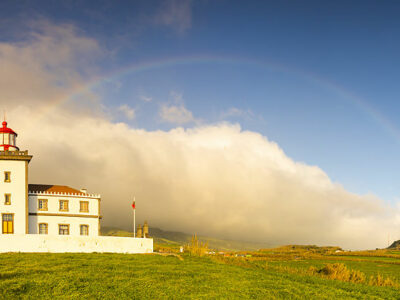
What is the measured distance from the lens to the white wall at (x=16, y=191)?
147ft

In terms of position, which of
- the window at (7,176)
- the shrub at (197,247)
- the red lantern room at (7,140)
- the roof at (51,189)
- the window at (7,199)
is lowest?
the shrub at (197,247)

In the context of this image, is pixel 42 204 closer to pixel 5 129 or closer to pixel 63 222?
pixel 63 222

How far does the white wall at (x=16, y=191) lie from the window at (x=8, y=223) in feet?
1.16

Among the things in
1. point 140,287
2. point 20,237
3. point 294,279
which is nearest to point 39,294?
point 140,287

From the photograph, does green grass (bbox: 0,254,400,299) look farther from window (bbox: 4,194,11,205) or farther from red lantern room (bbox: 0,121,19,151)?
red lantern room (bbox: 0,121,19,151)

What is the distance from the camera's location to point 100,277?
18.0m

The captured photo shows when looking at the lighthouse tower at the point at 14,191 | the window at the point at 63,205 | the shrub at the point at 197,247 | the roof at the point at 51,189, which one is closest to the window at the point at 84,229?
the window at the point at 63,205

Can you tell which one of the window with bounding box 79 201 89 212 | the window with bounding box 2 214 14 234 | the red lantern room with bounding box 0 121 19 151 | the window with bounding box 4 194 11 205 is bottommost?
the window with bounding box 2 214 14 234

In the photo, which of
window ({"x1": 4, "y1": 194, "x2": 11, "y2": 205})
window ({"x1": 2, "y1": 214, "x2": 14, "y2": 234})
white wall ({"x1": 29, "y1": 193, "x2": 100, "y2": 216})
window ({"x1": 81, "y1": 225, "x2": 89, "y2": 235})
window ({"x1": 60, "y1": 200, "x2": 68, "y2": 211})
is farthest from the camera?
window ({"x1": 81, "y1": 225, "x2": 89, "y2": 235})

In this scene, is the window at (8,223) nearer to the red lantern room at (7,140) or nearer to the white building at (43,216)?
the white building at (43,216)

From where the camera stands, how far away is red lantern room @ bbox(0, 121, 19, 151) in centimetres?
5088

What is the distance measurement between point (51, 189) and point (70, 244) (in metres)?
15.7

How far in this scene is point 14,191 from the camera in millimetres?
45594

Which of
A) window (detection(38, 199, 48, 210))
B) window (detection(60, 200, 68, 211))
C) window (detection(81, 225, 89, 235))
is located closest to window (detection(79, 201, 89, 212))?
window (detection(60, 200, 68, 211))
